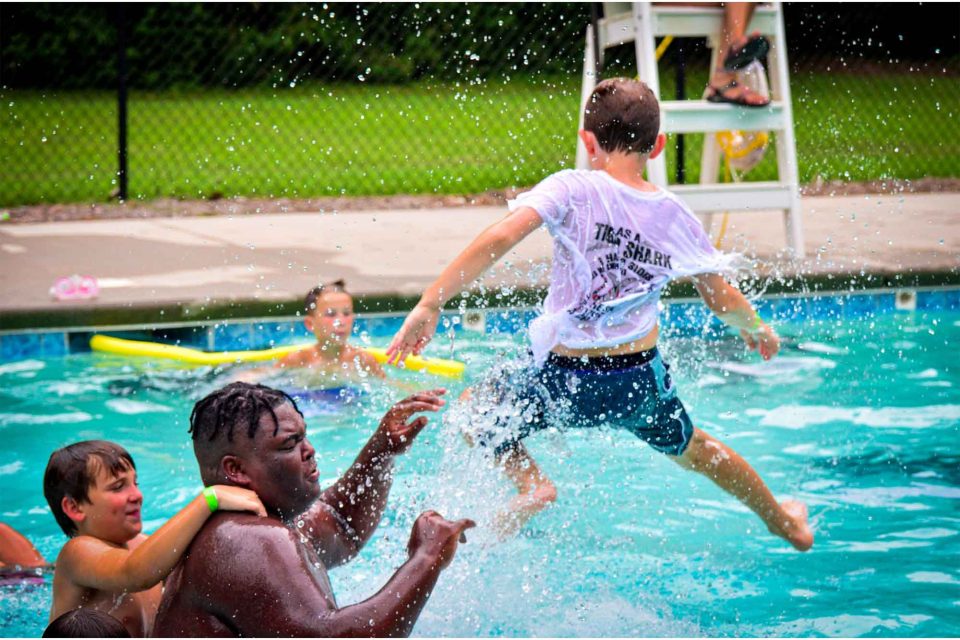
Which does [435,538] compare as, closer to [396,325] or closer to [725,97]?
[396,325]

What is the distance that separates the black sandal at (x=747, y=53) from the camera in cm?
779

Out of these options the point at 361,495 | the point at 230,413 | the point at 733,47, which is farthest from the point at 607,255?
the point at 733,47

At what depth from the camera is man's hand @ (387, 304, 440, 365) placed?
3639 millimetres

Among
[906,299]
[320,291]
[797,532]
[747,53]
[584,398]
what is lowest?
[906,299]

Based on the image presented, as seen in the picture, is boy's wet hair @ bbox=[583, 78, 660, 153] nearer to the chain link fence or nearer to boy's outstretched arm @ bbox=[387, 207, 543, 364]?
boy's outstretched arm @ bbox=[387, 207, 543, 364]

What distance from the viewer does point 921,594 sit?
420 centimetres

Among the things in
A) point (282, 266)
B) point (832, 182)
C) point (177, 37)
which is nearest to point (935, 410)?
point (282, 266)

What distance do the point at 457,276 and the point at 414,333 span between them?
0.22 metres

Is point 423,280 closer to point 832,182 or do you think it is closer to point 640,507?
point 640,507

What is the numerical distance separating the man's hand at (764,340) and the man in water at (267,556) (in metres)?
1.82

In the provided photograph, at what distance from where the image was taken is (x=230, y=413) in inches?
107

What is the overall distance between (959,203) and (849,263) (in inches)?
103

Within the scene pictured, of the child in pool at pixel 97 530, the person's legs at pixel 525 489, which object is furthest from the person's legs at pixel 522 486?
the child in pool at pixel 97 530

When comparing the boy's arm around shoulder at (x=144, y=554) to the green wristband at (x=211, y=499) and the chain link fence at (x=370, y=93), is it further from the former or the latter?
the chain link fence at (x=370, y=93)
